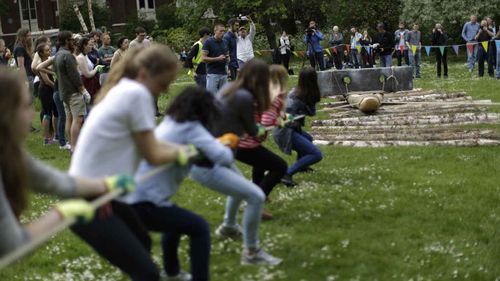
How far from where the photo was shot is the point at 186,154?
4578 millimetres

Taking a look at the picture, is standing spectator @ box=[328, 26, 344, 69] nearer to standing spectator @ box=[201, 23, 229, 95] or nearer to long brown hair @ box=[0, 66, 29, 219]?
standing spectator @ box=[201, 23, 229, 95]

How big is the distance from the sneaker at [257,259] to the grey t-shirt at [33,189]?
2539 mm

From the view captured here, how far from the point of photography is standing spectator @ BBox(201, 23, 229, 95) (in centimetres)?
1384

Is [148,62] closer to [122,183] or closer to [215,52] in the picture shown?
[122,183]

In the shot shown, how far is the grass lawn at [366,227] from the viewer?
6.09m

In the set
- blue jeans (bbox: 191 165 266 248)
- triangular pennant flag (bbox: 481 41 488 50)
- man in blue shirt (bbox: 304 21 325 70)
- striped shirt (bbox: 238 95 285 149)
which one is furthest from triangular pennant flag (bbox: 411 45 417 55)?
blue jeans (bbox: 191 165 266 248)

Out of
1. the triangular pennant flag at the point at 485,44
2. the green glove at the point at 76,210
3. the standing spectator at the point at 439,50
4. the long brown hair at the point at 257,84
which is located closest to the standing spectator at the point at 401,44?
the standing spectator at the point at 439,50

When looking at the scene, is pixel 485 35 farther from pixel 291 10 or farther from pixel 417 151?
pixel 291 10

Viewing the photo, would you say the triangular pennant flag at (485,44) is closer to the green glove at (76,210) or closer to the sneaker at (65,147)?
the sneaker at (65,147)

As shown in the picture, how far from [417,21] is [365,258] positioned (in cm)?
3189

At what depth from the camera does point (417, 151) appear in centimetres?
1115

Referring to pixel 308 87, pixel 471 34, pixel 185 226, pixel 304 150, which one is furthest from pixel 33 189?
pixel 471 34

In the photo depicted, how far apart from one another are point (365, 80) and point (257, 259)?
1297cm

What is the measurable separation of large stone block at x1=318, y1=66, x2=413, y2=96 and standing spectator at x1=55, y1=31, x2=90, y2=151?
8.88 meters
